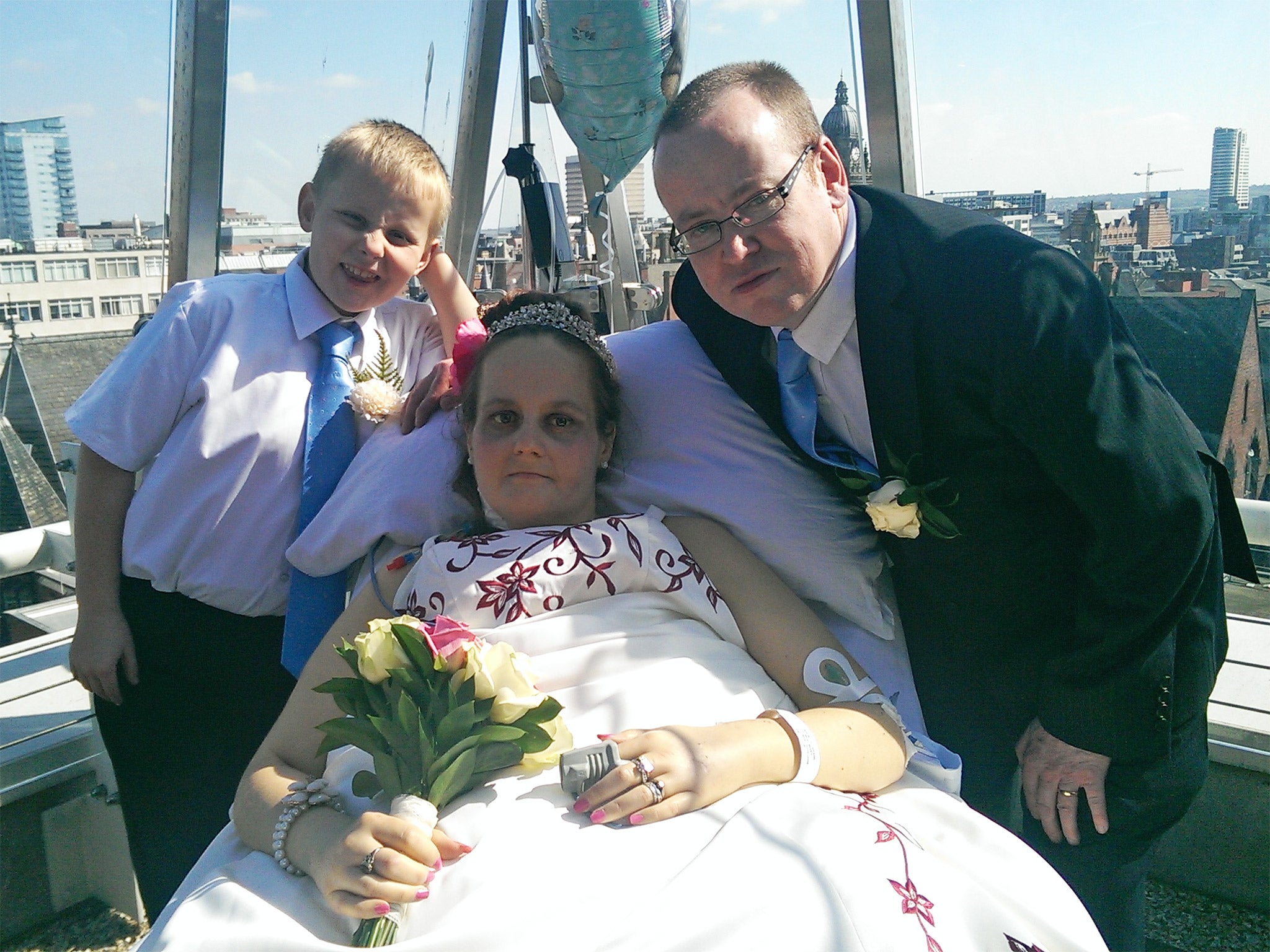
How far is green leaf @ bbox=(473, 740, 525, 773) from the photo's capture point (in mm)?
1632

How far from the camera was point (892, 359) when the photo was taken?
72.5 inches

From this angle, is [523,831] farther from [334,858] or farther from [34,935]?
[34,935]

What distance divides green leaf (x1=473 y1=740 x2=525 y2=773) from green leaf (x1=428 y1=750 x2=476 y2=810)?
1 cm

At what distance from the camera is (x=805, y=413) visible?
6.90 ft

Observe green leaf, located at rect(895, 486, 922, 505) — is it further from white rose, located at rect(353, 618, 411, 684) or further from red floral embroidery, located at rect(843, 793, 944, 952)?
white rose, located at rect(353, 618, 411, 684)

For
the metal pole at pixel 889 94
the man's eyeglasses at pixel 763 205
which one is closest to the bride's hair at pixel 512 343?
the man's eyeglasses at pixel 763 205

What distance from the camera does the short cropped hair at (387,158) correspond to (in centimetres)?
235

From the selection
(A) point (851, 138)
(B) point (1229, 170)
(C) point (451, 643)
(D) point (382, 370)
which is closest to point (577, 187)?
(A) point (851, 138)

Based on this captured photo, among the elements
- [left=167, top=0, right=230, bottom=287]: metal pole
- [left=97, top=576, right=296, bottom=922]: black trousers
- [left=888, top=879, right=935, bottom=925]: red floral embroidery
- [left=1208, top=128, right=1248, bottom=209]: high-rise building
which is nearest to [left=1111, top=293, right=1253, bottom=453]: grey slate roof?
[left=1208, top=128, right=1248, bottom=209]: high-rise building

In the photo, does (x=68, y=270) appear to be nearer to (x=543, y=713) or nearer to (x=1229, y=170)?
(x=543, y=713)

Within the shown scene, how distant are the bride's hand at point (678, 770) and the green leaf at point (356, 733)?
370mm

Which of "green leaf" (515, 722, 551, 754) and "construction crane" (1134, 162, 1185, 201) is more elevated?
"construction crane" (1134, 162, 1185, 201)

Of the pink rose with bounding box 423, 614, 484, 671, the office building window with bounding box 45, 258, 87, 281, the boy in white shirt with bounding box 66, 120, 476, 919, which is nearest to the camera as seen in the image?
the pink rose with bounding box 423, 614, 484, 671

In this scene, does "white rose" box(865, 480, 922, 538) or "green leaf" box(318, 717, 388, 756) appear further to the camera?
"white rose" box(865, 480, 922, 538)
